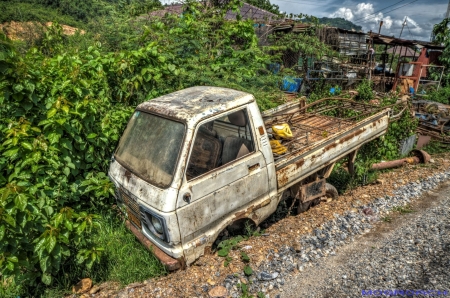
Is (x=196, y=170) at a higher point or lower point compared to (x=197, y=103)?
lower

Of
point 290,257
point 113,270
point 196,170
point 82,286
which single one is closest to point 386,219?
point 290,257

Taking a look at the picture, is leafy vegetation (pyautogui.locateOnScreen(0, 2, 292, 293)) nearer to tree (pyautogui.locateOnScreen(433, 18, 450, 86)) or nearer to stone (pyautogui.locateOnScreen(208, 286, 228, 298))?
stone (pyautogui.locateOnScreen(208, 286, 228, 298))

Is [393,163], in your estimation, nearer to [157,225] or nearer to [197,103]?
[197,103]

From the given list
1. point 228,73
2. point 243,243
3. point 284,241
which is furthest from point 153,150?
point 228,73

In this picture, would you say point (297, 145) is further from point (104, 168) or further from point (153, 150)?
point (104, 168)

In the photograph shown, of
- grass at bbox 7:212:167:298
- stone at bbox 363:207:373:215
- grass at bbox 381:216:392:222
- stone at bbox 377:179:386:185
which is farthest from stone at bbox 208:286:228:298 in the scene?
stone at bbox 377:179:386:185

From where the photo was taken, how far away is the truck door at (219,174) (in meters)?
3.06

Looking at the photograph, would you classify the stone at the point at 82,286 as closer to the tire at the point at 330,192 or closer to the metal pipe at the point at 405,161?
the tire at the point at 330,192

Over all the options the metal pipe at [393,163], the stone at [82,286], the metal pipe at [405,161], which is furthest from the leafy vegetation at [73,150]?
the metal pipe at [405,161]

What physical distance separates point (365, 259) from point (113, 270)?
10.1ft

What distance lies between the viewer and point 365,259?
11.4 feet

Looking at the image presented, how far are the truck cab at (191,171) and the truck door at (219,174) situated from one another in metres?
0.01

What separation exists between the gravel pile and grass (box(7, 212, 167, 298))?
104 centimetres

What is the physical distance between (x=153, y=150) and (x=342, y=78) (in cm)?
1298
